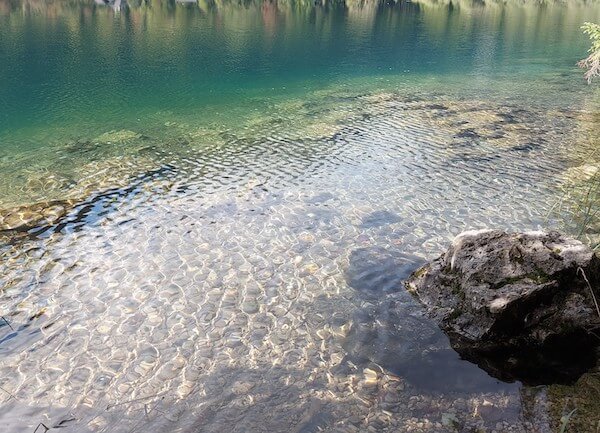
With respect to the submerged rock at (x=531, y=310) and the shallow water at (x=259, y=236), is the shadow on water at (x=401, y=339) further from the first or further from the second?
the submerged rock at (x=531, y=310)

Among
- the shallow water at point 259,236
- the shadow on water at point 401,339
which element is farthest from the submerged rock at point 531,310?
the shallow water at point 259,236

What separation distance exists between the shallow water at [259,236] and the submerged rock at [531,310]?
51 cm

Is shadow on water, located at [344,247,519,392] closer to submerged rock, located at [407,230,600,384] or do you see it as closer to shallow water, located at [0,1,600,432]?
shallow water, located at [0,1,600,432]

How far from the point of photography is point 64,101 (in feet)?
104

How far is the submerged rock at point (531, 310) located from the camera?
764 centimetres

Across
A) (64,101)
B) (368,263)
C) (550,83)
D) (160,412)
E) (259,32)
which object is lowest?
(160,412)

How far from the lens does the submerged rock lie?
7.64 meters

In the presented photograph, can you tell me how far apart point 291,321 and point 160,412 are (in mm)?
3108

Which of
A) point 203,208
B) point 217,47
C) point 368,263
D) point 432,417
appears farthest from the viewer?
point 217,47

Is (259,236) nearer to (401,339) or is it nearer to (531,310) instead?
(401,339)

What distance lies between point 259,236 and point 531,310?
24.0ft

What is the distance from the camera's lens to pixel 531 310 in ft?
26.0

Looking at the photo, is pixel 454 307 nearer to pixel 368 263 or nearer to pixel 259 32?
pixel 368 263

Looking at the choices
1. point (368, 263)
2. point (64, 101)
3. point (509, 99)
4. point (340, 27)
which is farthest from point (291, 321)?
point (340, 27)
